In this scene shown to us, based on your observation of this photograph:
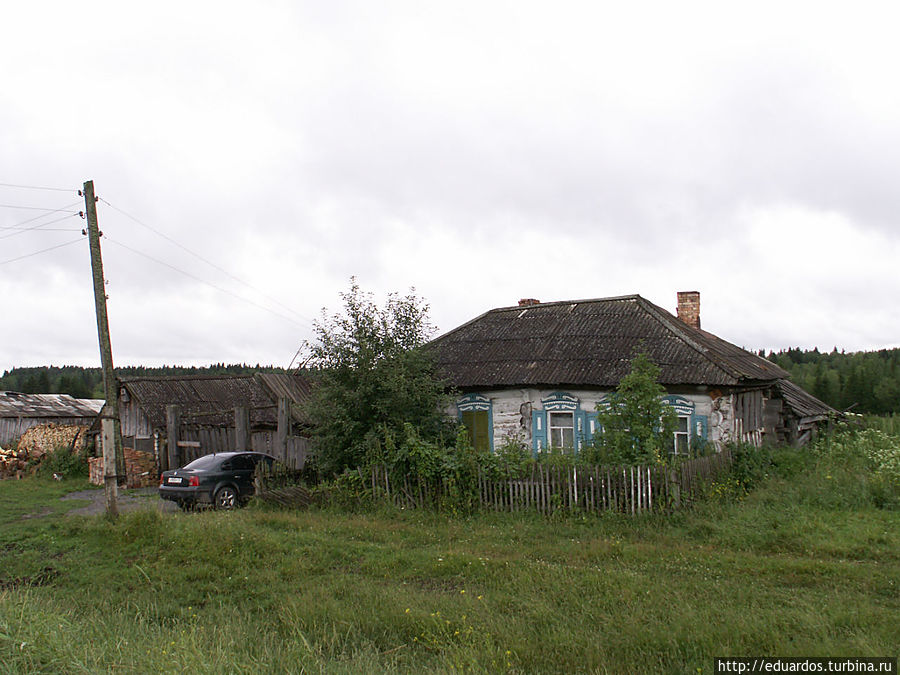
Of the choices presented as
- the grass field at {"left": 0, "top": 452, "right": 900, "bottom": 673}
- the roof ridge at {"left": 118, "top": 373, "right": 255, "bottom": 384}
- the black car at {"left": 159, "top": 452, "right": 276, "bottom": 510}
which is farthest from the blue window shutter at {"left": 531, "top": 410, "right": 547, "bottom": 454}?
the roof ridge at {"left": 118, "top": 373, "right": 255, "bottom": 384}

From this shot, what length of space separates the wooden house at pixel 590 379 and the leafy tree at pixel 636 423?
118 inches

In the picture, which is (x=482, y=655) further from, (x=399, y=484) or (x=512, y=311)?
(x=512, y=311)

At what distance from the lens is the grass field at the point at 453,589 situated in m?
5.14

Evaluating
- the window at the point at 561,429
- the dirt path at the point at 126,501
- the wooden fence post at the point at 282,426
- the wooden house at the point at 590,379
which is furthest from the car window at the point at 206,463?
the window at the point at 561,429

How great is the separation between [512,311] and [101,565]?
15.2 metres

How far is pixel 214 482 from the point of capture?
13.6m

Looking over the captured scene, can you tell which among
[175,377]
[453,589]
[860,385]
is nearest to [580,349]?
[453,589]

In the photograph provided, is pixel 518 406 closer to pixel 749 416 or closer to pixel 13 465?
pixel 749 416

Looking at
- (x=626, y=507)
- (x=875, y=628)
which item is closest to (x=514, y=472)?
(x=626, y=507)

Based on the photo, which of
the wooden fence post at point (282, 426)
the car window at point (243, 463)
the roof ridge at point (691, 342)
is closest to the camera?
the car window at point (243, 463)

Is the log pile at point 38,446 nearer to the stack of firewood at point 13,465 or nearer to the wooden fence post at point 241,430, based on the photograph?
the stack of firewood at point 13,465

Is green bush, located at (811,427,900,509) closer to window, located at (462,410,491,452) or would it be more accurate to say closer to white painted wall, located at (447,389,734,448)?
white painted wall, located at (447,389,734,448)

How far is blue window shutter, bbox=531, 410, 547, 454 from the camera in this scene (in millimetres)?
16453

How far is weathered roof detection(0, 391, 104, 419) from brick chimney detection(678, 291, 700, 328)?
106 feet
